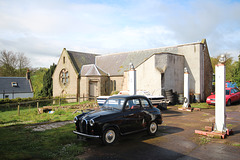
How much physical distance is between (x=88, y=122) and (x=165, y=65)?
1511 cm

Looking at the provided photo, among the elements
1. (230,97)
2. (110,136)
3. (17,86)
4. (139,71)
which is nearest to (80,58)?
(139,71)

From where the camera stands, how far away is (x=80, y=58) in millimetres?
31500

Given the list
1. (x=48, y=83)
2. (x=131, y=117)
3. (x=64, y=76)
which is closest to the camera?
(x=131, y=117)

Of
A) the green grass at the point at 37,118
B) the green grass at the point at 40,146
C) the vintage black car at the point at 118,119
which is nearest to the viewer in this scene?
the green grass at the point at 40,146

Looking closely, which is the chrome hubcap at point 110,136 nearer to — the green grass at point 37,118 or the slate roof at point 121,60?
the green grass at point 37,118

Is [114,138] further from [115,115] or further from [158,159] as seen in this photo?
[158,159]

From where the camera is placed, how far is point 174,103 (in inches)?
751

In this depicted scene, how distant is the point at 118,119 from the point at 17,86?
3779 centimetres

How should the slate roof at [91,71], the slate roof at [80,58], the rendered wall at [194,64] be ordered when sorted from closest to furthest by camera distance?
the rendered wall at [194,64] → the slate roof at [91,71] → the slate roof at [80,58]

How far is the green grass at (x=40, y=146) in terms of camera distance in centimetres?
511

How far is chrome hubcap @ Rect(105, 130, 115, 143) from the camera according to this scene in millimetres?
6016

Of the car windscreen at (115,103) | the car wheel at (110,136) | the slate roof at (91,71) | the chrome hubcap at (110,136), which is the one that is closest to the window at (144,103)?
the car windscreen at (115,103)

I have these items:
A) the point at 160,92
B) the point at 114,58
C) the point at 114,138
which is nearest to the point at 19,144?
the point at 114,138

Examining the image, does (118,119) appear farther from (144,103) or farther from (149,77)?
(149,77)
